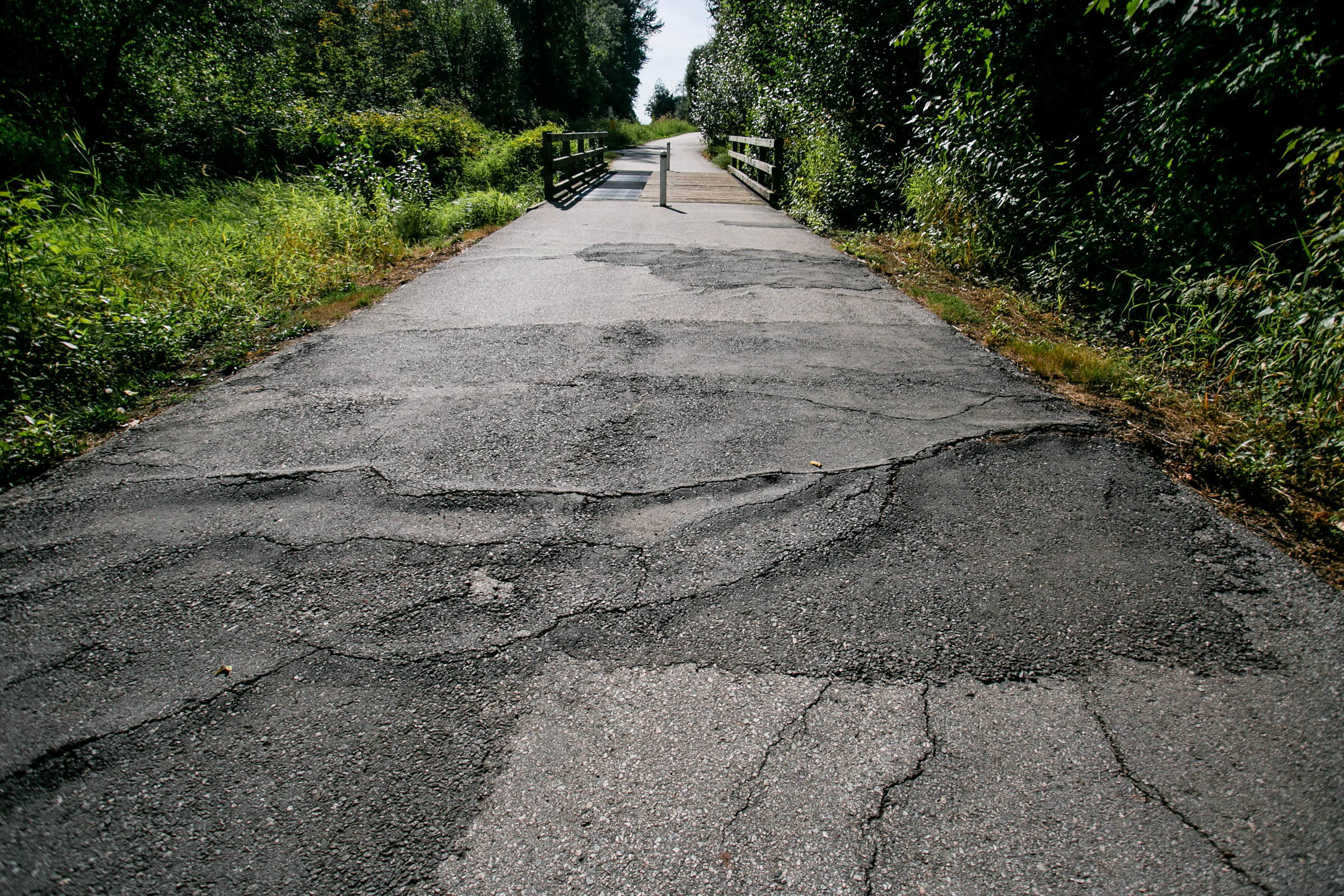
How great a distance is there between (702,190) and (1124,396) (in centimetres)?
1403

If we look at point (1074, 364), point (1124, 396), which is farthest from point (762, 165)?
point (1124, 396)

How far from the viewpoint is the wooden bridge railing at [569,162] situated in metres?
13.9

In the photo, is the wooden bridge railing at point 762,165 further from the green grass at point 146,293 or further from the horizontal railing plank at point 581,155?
the green grass at point 146,293

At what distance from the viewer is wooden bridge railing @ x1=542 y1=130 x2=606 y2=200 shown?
13.9 m

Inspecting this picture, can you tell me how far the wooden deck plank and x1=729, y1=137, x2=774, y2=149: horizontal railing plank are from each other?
108 cm

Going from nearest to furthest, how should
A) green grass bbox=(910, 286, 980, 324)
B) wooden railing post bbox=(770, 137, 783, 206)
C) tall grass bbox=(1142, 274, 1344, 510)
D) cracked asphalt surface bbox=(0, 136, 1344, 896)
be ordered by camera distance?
cracked asphalt surface bbox=(0, 136, 1344, 896) → tall grass bbox=(1142, 274, 1344, 510) → green grass bbox=(910, 286, 980, 324) → wooden railing post bbox=(770, 137, 783, 206)

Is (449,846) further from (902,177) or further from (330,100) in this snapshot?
(330,100)

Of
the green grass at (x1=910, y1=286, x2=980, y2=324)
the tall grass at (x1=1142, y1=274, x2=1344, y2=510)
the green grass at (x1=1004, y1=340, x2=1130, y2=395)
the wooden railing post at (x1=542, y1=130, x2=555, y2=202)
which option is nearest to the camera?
the tall grass at (x1=1142, y1=274, x2=1344, y2=510)

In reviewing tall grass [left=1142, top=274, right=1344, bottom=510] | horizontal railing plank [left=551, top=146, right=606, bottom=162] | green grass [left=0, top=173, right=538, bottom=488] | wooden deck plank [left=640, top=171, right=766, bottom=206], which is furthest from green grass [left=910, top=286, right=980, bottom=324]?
horizontal railing plank [left=551, top=146, right=606, bottom=162]

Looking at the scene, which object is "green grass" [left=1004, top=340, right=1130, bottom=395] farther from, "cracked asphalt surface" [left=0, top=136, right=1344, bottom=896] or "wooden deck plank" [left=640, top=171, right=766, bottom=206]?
"wooden deck plank" [left=640, top=171, right=766, bottom=206]

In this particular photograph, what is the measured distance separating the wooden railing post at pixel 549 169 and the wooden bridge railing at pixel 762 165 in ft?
15.0

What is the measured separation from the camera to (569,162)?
15.8 meters

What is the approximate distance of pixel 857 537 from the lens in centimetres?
287

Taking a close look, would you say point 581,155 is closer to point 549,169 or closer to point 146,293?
point 549,169
